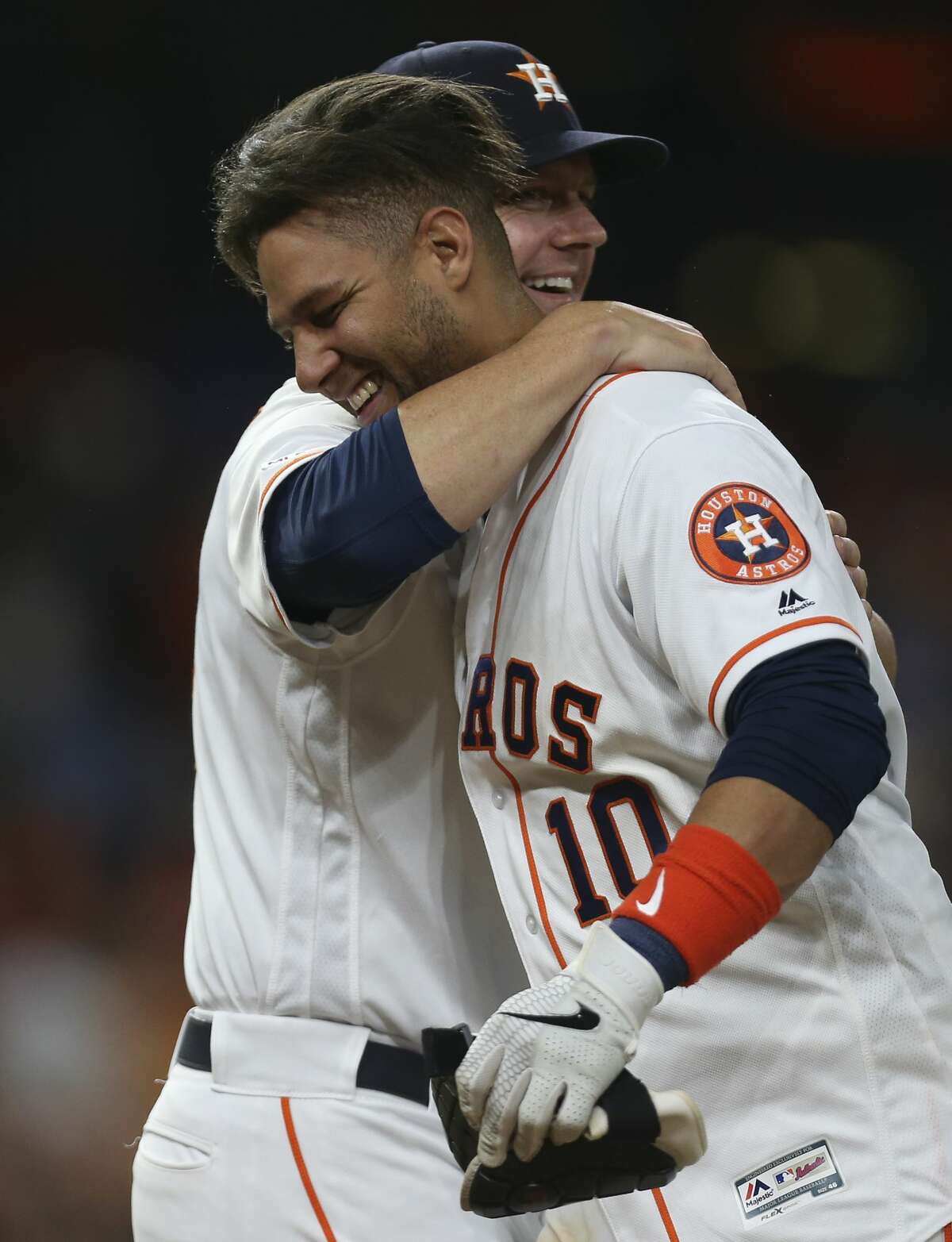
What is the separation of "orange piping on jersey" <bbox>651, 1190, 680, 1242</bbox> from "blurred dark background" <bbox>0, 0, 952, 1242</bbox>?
1962 mm

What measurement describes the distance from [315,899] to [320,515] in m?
0.41

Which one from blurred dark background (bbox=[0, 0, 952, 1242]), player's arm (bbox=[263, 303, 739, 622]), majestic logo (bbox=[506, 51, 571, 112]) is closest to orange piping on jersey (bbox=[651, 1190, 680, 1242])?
player's arm (bbox=[263, 303, 739, 622])

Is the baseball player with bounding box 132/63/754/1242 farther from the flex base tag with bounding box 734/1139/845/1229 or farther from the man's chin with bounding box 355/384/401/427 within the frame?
the flex base tag with bounding box 734/1139/845/1229

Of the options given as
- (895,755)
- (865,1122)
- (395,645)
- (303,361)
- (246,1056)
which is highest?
(303,361)

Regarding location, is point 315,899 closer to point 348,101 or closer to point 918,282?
point 348,101

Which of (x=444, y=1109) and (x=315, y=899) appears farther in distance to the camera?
(x=315, y=899)

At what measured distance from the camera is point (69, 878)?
112 inches

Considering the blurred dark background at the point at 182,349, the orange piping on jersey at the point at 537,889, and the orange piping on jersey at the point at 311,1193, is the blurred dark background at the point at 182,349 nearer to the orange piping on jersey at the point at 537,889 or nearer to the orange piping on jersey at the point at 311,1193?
the orange piping on jersey at the point at 311,1193

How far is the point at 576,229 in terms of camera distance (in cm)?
196

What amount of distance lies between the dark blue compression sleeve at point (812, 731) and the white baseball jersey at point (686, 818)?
3 centimetres

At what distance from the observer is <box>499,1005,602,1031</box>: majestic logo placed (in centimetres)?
75

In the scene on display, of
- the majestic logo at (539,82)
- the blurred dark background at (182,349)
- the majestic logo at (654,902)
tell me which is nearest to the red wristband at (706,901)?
the majestic logo at (654,902)

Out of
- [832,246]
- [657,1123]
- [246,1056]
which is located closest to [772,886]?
[657,1123]

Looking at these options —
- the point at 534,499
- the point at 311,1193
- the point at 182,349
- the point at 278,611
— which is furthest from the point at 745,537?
the point at 182,349
